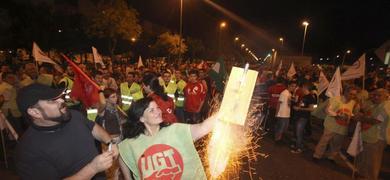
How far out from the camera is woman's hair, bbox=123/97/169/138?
10.9ft

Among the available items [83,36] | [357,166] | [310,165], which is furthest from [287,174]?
[83,36]

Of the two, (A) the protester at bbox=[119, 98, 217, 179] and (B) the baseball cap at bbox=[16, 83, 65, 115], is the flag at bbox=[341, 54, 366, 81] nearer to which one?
(A) the protester at bbox=[119, 98, 217, 179]

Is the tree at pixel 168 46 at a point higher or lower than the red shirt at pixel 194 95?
higher

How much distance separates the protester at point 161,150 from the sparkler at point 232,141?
351mm

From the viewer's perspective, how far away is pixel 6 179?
625 centimetres

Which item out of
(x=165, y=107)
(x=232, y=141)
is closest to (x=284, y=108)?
(x=232, y=141)

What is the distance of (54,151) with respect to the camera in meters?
2.79

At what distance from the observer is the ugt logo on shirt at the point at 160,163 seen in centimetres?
309

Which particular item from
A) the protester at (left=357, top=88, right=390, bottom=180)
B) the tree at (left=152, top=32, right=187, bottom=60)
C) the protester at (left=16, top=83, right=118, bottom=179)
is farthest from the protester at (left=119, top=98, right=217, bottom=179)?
the tree at (left=152, top=32, right=187, bottom=60)

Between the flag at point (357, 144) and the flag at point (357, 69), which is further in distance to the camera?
the flag at point (357, 69)

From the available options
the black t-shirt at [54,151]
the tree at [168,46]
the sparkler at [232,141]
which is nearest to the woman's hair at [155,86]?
the sparkler at [232,141]

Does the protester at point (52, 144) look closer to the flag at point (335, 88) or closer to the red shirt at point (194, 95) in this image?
the red shirt at point (194, 95)

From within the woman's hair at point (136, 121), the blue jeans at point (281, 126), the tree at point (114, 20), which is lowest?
the blue jeans at point (281, 126)

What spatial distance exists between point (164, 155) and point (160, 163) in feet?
0.29
